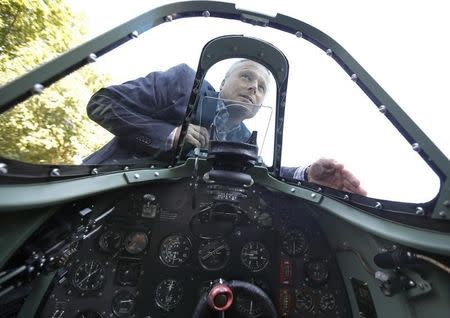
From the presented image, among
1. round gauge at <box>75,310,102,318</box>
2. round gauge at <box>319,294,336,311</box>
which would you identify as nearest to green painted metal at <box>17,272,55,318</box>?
round gauge at <box>75,310,102,318</box>

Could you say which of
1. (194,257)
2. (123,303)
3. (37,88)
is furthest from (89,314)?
(37,88)

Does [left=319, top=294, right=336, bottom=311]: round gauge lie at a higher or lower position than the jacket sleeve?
lower

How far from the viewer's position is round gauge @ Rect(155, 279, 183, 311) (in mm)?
2238

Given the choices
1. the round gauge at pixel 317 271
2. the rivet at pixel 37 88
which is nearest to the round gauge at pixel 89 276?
the rivet at pixel 37 88

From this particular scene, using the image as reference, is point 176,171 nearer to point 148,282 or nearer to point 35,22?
point 148,282

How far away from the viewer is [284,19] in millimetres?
1661

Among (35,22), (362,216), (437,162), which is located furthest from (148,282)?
(35,22)

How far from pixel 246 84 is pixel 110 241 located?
153 centimetres

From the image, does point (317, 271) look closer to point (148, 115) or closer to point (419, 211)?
point (419, 211)

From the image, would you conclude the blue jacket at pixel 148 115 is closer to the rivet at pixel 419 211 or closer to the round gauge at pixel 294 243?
the round gauge at pixel 294 243

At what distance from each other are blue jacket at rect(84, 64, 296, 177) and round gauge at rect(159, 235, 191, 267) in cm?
68

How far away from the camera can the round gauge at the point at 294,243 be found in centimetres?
247

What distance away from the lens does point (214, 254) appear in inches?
94.0

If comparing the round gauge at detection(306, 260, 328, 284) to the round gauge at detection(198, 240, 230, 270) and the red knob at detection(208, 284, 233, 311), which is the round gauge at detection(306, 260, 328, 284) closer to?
the round gauge at detection(198, 240, 230, 270)
